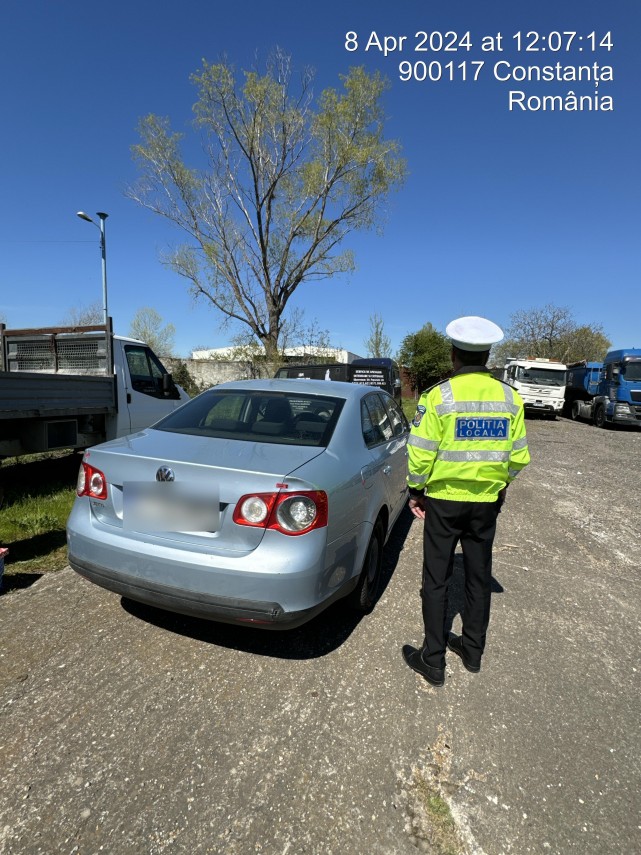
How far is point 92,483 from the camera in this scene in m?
2.73

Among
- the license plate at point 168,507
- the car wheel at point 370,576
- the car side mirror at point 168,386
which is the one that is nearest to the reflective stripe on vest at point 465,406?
the car wheel at point 370,576

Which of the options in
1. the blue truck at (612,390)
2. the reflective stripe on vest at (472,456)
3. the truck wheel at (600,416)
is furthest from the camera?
the truck wheel at (600,416)

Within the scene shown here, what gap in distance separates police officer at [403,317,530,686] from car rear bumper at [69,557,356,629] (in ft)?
2.04

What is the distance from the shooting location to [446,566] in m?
2.53

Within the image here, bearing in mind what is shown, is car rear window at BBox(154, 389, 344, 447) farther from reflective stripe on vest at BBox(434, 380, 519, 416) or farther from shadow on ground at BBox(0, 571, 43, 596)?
shadow on ground at BBox(0, 571, 43, 596)

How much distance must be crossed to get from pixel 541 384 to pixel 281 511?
21510mm

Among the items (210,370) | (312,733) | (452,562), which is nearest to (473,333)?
(452,562)

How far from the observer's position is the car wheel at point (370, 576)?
3.10m

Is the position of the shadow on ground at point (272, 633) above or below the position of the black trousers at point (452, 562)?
below

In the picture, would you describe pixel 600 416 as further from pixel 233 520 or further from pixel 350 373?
pixel 233 520

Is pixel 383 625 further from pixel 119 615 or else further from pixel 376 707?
pixel 119 615

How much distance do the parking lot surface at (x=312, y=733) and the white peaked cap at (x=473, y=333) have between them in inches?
73.6

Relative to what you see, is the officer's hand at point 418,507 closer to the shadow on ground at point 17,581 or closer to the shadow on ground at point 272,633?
the shadow on ground at point 272,633

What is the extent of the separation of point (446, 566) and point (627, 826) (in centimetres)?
118
